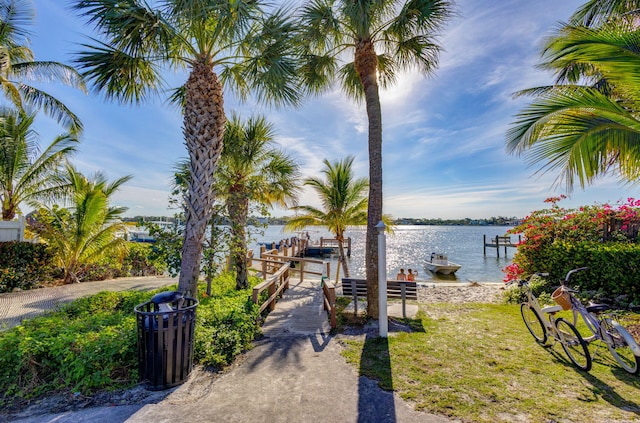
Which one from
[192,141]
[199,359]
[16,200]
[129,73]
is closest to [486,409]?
[199,359]

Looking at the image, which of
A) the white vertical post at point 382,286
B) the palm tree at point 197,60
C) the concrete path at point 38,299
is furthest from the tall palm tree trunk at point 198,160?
the concrete path at point 38,299

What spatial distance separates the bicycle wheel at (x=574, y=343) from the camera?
3518 millimetres

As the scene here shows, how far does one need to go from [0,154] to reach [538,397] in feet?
50.2

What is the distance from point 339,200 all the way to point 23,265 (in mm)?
10686

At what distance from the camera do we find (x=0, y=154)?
958cm

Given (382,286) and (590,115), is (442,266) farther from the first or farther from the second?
(590,115)

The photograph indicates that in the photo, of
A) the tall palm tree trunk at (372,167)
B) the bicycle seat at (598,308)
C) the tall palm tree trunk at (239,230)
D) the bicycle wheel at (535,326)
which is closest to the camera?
the bicycle seat at (598,308)

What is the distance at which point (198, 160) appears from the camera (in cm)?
512

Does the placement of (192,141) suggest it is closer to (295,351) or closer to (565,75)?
(295,351)

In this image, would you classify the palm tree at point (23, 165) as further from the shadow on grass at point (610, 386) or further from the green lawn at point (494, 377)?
the shadow on grass at point (610, 386)

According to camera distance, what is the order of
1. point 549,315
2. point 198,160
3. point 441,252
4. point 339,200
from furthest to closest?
point 441,252 < point 339,200 < point 198,160 < point 549,315

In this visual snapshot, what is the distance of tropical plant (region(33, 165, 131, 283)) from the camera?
30.6 ft

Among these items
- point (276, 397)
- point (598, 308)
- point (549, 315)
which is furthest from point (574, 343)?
point (276, 397)

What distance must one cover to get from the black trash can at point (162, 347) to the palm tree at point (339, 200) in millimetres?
8897
